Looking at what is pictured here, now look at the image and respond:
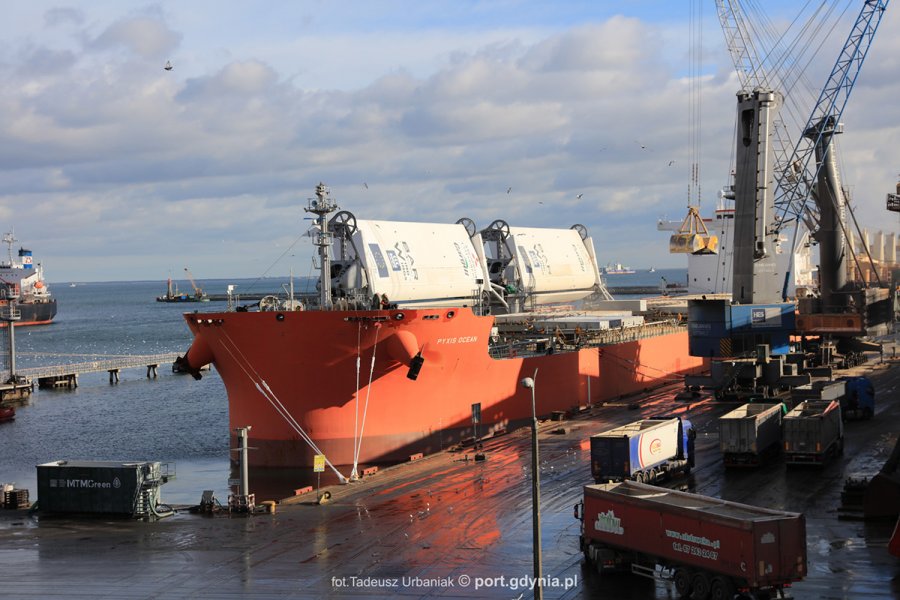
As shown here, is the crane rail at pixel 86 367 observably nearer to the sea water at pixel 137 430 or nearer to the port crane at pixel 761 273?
the sea water at pixel 137 430

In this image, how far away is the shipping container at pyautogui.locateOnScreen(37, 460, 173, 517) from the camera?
25.9 m

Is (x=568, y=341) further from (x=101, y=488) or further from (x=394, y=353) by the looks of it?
(x=101, y=488)

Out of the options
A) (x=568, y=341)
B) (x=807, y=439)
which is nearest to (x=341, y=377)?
(x=807, y=439)

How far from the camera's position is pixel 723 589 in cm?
1647

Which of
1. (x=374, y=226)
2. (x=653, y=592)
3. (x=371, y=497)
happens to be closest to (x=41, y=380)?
(x=374, y=226)

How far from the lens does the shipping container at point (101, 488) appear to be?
25.9m

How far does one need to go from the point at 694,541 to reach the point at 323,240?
19.5 m

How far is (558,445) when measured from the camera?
34.0 meters

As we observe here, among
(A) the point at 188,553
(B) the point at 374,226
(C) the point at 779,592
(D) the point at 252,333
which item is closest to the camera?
(C) the point at 779,592

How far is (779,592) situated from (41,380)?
65.3 meters

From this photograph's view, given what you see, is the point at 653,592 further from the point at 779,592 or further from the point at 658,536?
the point at 779,592

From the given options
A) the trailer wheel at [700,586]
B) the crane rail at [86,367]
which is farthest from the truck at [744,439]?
the crane rail at [86,367]

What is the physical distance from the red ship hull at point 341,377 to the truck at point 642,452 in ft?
26.1

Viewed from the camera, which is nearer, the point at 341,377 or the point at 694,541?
the point at 694,541
